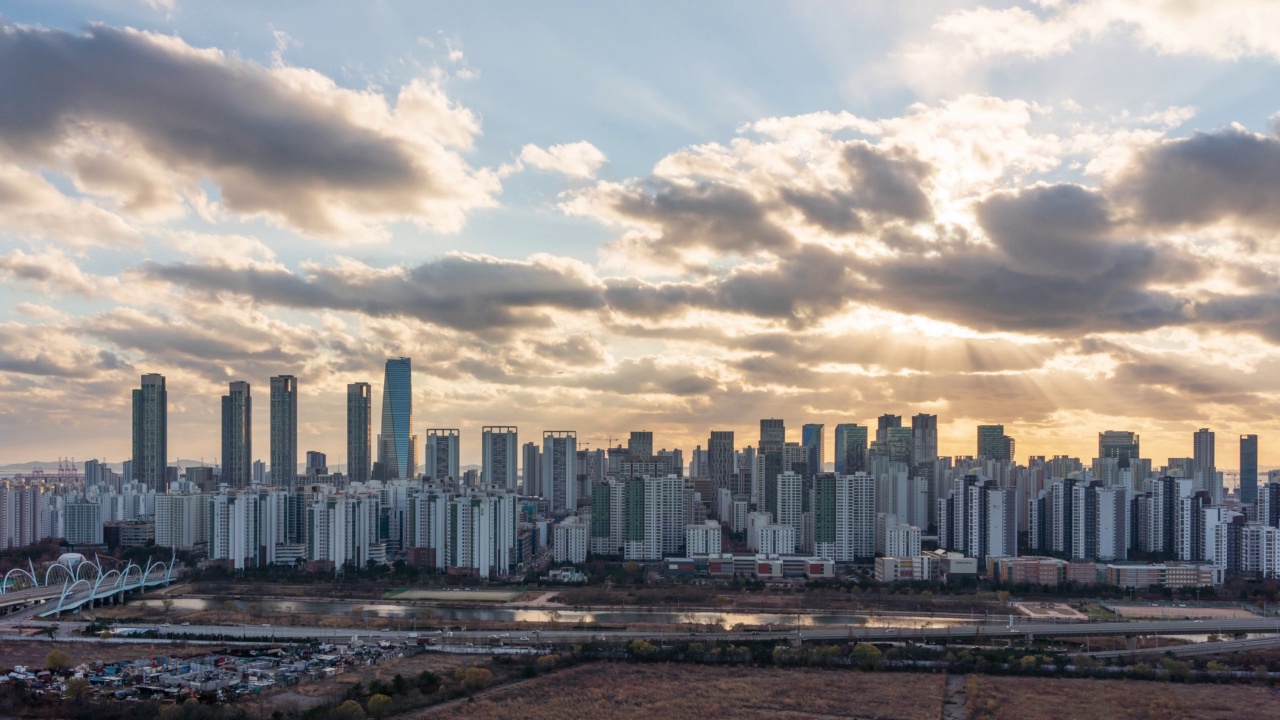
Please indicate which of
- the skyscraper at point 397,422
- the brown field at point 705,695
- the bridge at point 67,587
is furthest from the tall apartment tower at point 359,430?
the brown field at point 705,695

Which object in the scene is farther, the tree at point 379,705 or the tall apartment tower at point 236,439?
the tall apartment tower at point 236,439

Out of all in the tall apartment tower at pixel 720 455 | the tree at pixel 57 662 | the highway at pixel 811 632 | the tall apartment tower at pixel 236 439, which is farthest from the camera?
the tall apartment tower at pixel 236 439

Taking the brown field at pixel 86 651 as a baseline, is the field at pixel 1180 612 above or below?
below

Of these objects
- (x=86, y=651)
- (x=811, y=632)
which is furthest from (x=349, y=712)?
(x=811, y=632)

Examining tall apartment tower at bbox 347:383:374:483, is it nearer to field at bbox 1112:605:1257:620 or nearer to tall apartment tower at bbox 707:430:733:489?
tall apartment tower at bbox 707:430:733:489

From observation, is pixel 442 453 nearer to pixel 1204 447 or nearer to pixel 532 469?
pixel 532 469

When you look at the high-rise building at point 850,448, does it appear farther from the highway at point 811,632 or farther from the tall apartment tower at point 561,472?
the highway at point 811,632

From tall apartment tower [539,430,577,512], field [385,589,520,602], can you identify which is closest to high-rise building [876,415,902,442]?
tall apartment tower [539,430,577,512]
